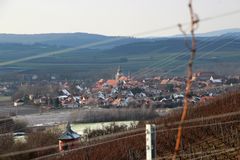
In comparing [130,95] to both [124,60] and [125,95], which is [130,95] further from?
[124,60]

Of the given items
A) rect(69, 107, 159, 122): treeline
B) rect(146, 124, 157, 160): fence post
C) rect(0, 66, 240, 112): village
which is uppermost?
rect(146, 124, 157, 160): fence post

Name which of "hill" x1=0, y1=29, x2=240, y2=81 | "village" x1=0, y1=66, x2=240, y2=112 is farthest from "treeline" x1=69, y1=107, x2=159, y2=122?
"hill" x1=0, y1=29, x2=240, y2=81

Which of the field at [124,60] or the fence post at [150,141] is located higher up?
the fence post at [150,141]

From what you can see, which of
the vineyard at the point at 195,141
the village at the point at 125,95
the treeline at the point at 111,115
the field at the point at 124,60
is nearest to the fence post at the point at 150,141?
the vineyard at the point at 195,141

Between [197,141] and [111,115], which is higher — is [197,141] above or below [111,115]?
above

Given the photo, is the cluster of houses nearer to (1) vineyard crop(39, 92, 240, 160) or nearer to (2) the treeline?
(2) the treeline

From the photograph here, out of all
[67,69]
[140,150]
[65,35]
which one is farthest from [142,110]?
[65,35]

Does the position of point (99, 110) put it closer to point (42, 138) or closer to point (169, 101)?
point (169, 101)

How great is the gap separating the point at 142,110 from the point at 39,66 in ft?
113

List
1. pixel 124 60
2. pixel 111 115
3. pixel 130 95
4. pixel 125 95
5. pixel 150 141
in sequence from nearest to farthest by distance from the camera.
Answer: pixel 150 141 < pixel 125 95 < pixel 130 95 < pixel 111 115 < pixel 124 60

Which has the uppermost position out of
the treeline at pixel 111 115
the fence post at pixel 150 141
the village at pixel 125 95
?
the fence post at pixel 150 141

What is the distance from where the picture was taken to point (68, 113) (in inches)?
1241

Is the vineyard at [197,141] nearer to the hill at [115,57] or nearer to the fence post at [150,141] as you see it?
the fence post at [150,141]

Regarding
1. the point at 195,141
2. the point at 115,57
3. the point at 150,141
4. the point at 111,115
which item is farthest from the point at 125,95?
the point at 115,57
